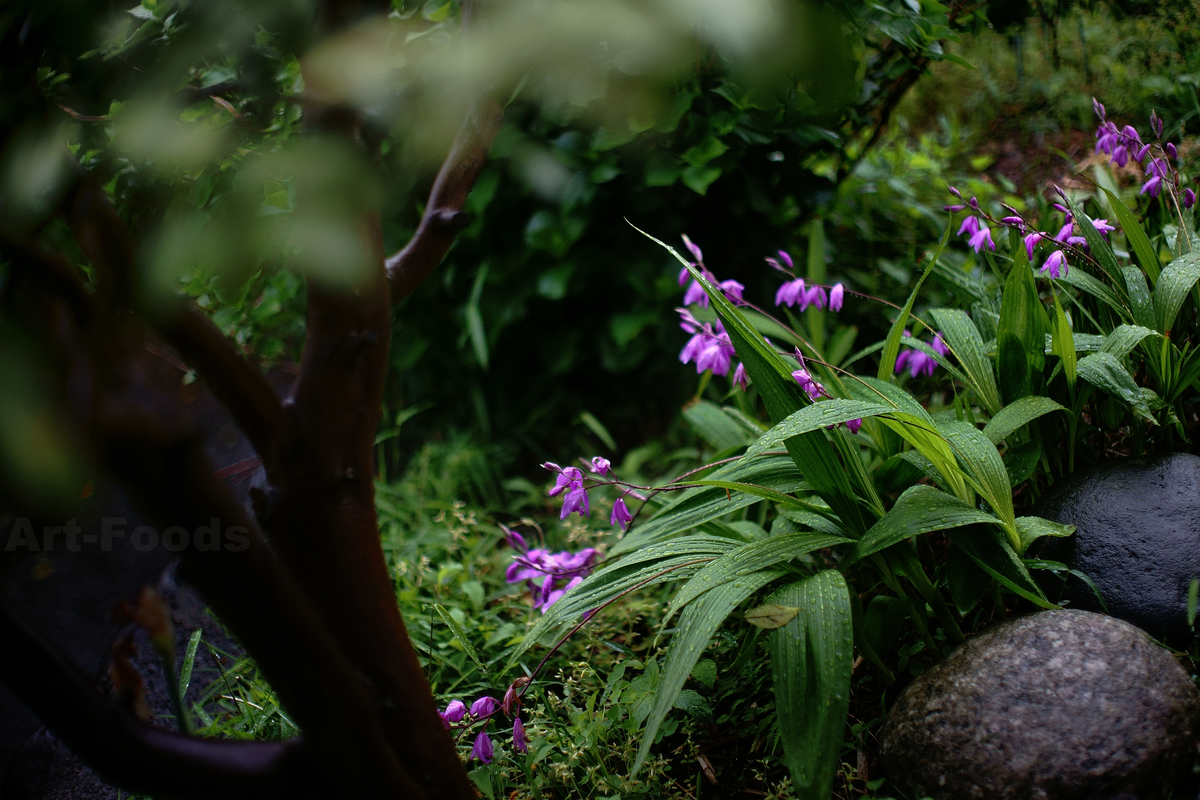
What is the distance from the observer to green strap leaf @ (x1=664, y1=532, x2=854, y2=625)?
1197 mm

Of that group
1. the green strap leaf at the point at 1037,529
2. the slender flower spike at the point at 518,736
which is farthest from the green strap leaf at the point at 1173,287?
the slender flower spike at the point at 518,736

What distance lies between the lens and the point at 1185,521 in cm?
129

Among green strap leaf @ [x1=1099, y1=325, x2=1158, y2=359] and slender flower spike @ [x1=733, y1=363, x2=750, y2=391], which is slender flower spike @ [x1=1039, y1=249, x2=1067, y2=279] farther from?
slender flower spike @ [x1=733, y1=363, x2=750, y2=391]

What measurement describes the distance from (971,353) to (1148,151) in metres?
0.70

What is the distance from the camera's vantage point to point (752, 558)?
1.24m

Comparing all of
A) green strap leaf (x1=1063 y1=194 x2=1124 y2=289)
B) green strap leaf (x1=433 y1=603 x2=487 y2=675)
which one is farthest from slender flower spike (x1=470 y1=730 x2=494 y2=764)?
green strap leaf (x1=1063 y1=194 x2=1124 y2=289)

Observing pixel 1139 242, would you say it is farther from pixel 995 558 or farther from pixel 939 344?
pixel 995 558

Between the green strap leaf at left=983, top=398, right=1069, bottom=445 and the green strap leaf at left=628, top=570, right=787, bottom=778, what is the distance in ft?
1.72

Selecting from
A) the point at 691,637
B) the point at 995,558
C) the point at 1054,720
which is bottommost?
the point at 691,637

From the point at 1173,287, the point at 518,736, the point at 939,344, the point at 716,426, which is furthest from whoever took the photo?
the point at 716,426

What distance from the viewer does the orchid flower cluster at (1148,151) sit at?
1.62m

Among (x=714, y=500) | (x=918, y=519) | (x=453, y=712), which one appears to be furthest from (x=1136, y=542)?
(x=453, y=712)

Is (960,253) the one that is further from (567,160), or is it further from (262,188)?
(262,188)

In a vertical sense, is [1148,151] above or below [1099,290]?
above
